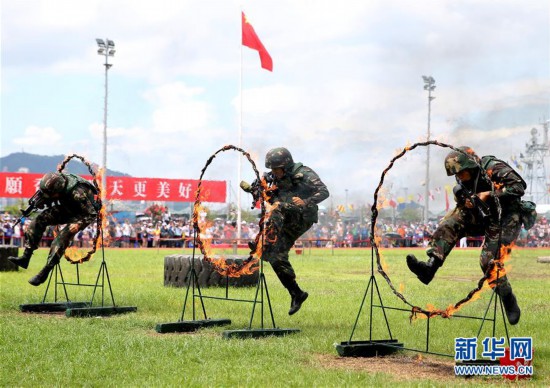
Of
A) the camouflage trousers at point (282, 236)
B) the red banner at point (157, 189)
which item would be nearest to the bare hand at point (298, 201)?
the camouflage trousers at point (282, 236)

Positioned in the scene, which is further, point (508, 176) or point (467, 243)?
point (467, 243)

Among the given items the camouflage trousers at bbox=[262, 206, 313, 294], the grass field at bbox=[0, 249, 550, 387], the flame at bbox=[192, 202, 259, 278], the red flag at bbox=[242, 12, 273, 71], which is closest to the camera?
the grass field at bbox=[0, 249, 550, 387]

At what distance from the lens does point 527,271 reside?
1008 inches

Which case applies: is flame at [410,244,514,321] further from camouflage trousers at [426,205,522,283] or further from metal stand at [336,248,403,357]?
metal stand at [336,248,403,357]

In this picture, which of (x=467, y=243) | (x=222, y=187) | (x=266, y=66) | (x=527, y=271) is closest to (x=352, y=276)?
(x=527, y=271)

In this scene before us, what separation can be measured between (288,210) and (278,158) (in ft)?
2.50

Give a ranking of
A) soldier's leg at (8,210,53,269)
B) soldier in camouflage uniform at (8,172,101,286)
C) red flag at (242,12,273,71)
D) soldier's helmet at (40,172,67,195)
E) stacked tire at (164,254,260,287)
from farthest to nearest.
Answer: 1. red flag at (242,12,273,71)
2. stacked tire at (164,254,260,287)
3. soldier's leg at (8,210,53,269)
4. soldier in camouflage uniform at (8,172,101,286)
5. soldier's helmet at (40,172,67,195)

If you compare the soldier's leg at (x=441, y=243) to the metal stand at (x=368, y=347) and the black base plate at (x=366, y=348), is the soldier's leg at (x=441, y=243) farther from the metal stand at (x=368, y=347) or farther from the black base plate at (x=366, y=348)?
the black base plate at (x=366, y=348)

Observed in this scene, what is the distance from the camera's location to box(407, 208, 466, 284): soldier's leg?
9070mm

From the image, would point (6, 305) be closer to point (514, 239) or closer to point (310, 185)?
point (310, 185)

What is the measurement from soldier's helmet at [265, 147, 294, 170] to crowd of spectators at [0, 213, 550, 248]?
88.1 feet

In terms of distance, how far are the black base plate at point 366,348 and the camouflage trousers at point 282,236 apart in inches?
95.6

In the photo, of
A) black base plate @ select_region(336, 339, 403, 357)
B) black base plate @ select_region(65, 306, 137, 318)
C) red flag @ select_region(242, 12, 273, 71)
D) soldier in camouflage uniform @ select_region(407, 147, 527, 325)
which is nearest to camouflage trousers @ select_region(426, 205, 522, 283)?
soldier in camouflage uniform @ select_region(407, 147, 527, 325)

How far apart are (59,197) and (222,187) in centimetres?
3053
